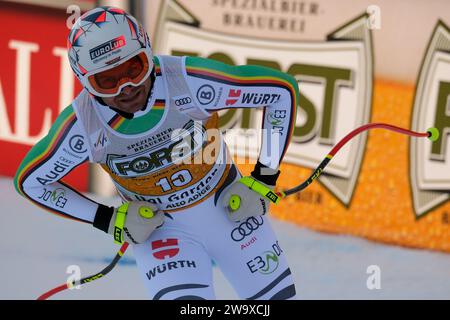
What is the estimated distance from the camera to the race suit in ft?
11.6

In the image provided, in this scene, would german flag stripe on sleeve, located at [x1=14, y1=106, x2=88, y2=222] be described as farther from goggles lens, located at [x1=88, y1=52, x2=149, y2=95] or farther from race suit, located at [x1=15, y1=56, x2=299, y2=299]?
goggles lens, located at [x1=88, y1=52, x2=149, y2=95]

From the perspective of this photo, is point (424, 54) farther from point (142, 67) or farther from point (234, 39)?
point (142, 67)

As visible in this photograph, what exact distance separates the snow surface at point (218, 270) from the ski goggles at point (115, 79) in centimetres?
205

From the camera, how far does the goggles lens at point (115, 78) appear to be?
3.36 meters

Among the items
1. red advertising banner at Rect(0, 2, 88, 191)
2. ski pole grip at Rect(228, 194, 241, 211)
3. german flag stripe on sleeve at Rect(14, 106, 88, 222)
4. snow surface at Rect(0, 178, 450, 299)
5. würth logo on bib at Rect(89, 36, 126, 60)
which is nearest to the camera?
würth logo on bib at Rect(89, 36, 126, 60)

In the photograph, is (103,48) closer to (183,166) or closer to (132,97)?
(132,97)

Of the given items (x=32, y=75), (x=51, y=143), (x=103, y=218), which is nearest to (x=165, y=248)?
(x=103, y=218)

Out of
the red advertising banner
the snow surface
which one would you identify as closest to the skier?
the snow surface

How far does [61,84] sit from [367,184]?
2292 mm

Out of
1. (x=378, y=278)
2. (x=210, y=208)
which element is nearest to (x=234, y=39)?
(x=378, y=278)

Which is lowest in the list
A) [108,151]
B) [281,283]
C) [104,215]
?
[281,283]

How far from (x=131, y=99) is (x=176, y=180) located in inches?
16.5

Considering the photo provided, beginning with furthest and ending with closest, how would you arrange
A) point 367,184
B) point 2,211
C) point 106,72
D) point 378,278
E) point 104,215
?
point 2,211 < point 367,184 < point 378,278 < point 104,215 < point 106,72

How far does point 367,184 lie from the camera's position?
589 cm
